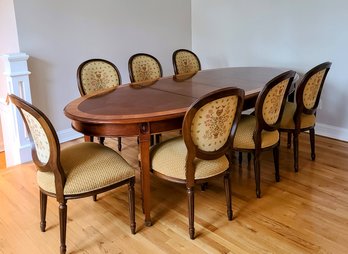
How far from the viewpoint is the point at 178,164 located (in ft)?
7.02

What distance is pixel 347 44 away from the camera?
11.5 feet

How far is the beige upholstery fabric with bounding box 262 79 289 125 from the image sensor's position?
2.42m

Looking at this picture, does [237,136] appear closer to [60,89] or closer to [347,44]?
[347,44]

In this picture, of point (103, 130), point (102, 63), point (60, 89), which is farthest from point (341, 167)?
point (60, 89)

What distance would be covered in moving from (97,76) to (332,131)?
2537 mm

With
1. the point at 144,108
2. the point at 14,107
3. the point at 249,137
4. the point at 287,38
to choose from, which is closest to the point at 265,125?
the point at 249,137

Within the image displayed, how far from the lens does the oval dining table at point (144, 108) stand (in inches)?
82.0

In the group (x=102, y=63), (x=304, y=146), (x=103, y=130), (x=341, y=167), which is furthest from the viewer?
(x=304, y=146)

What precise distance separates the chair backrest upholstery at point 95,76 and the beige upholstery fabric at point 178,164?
1.17 metres

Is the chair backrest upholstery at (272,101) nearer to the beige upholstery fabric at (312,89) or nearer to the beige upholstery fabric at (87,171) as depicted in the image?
the beige upholstery fabric at (312,89)

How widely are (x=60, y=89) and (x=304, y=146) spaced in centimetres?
264

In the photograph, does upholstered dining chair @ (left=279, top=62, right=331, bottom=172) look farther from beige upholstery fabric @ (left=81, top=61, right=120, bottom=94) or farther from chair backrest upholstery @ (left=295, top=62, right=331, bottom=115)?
beige upholstery fabric @ (left=81, top=61, right=120, bottom=94)

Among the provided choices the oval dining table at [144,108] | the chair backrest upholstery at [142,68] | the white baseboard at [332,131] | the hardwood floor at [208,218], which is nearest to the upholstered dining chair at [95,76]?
the chair backrest upholstery at [142,68]

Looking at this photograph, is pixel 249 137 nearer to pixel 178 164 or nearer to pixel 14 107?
pixel 178 164
